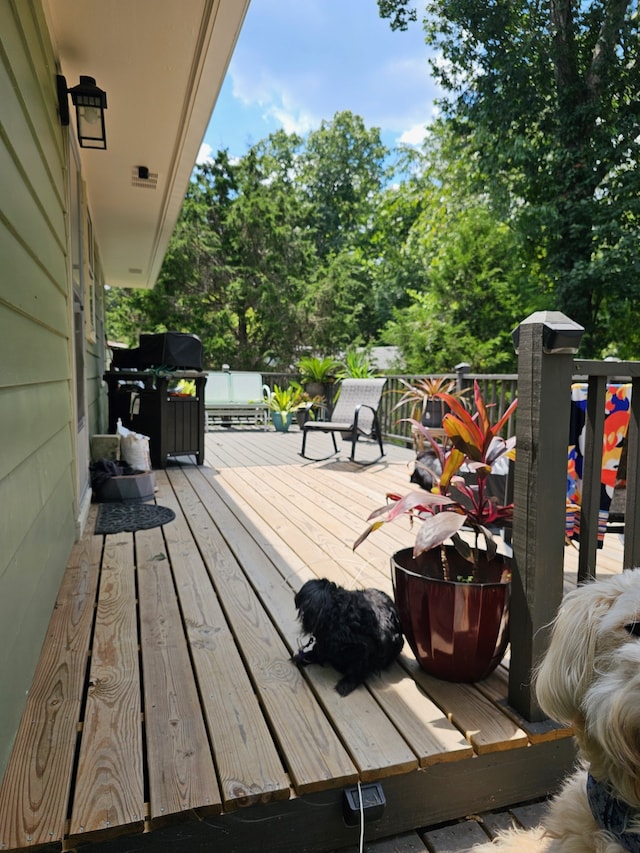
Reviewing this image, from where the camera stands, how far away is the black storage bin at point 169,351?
15.7 ft

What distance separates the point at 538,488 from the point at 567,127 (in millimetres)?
12775

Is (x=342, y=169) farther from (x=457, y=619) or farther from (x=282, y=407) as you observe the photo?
(x=457, y=619)

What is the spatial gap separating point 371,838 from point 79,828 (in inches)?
24.9

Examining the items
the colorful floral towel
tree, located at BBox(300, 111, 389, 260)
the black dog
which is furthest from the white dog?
tree, located at BBox(300, 111, 389, 260)

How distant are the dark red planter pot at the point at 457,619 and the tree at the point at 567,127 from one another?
11.2 meters

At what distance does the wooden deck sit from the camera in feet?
3.47

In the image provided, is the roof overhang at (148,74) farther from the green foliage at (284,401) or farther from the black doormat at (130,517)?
the green foliage at (284,401)

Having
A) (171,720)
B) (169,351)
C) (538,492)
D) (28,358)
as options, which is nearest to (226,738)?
(171,720)

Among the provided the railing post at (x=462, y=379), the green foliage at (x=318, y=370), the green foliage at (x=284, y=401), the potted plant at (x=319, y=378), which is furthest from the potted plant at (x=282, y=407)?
the railing post at (x=462, y=379)

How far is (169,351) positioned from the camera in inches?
189

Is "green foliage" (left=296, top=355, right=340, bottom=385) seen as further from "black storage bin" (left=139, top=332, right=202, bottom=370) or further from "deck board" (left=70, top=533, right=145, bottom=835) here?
"deck board" (left=70, top=533, right=145, bottom=835)

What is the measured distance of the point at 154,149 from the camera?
3.66 meters

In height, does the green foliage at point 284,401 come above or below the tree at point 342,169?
below

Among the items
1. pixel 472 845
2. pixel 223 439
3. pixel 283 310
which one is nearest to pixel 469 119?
pixel 283 310
